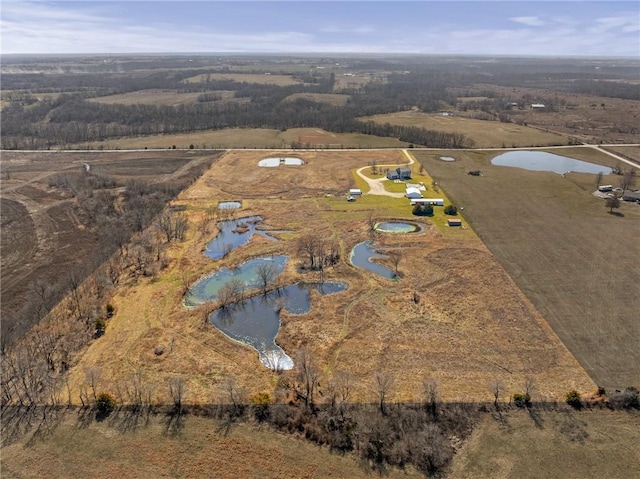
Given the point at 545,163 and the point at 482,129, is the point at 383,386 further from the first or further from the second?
the point at 482,129

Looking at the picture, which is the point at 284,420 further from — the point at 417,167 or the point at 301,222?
the point at 417,167

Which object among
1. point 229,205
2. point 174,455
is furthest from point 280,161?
point 174,455

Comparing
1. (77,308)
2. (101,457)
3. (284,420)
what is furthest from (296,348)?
(77,308)

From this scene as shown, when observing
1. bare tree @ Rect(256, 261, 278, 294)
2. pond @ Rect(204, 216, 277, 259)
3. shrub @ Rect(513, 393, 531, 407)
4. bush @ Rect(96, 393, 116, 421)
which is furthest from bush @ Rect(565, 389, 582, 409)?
pond @ Rect(204, 216, 277, 259)

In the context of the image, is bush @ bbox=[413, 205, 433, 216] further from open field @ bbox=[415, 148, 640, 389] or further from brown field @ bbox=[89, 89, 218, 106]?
brown field @ bbox=[89, 89, 218, 106]

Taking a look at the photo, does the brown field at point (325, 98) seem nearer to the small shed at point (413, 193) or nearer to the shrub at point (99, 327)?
the small shed at point (413, 193)
